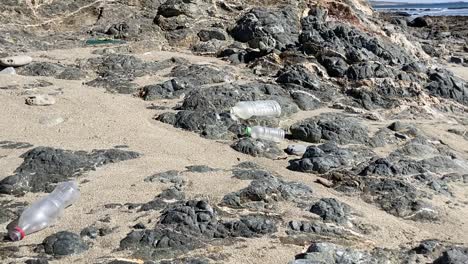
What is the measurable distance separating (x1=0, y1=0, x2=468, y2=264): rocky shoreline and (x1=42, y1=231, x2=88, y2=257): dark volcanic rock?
0.01 metres

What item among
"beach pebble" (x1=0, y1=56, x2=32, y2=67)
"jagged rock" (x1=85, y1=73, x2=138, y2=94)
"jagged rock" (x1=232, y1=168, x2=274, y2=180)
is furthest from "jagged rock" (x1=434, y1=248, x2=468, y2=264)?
"beach pebble" (x1=0, y1=56, x2=32, y2=67)

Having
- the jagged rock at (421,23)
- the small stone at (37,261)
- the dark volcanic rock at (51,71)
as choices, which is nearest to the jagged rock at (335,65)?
the dark volcanic rock at (51,71)

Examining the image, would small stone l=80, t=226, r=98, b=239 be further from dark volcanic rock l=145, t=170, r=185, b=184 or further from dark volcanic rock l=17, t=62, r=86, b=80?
dark volcanic rock l=17, t=62, r=86, b=80

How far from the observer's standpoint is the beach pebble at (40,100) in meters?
6.04

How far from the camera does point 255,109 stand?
21.6ft

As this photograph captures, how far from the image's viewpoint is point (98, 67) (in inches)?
318

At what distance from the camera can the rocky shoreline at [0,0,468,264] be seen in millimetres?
3600

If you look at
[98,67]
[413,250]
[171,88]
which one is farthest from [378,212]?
[98,67]

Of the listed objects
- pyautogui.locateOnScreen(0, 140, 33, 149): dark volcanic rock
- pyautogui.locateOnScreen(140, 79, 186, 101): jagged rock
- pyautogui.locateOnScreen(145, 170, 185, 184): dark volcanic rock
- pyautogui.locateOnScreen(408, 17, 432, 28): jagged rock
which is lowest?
pyautogui.locateOnScreen(408, 17, 432, 28): jagged rock

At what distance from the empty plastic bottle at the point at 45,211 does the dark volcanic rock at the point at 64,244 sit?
0.64 ft

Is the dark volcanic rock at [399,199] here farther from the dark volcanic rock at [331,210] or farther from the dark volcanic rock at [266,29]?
the dark volcanic rock at [266,29]

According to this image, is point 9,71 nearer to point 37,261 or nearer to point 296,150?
point 296,150

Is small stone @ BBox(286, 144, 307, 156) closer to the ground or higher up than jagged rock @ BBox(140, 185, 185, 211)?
closer to the ground

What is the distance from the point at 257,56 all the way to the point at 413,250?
609 centimetres
